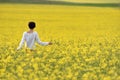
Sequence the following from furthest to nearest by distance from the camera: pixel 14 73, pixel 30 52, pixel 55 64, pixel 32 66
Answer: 1. pixel 30 52
2. pixel 55 64
3. pixel 32 66
4. pixel 14 73

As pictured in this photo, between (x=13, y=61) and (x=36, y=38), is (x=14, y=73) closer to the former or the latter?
(x=13, y=61)

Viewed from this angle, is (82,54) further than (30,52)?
Yes

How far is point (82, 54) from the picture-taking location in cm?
1212

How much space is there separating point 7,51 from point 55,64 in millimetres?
2075

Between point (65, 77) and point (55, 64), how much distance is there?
197 centimetres

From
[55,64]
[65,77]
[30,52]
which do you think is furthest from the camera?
[30,52]

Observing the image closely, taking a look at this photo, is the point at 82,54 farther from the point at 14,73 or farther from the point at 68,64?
the point at 14,73

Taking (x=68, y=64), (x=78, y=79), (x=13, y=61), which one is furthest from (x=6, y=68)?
(x=78, y=79)

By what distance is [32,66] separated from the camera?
32.7ft

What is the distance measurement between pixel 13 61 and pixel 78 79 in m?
2.14

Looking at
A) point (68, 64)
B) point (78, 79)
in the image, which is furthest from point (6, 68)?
point (78, 79)

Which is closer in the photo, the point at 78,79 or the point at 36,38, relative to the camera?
the point at 78,79

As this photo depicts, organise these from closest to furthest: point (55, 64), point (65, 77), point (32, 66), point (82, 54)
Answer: point (65, 77) → point (32, 66) → point (55, 64) → point (82, 54)

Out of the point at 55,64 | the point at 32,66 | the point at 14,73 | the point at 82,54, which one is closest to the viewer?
the point at 14,73
